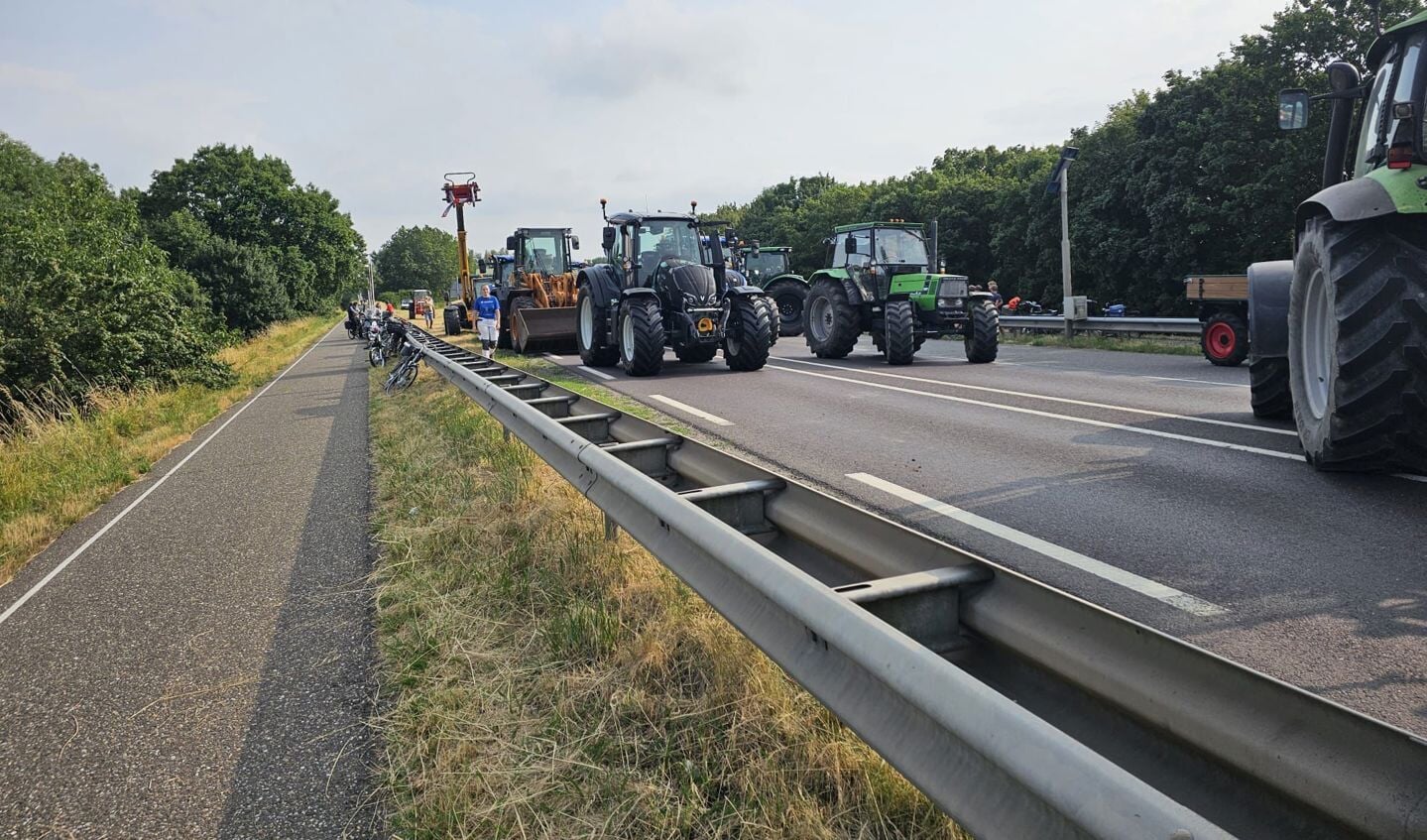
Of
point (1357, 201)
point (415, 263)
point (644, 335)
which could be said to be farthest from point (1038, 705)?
point (415, 263)

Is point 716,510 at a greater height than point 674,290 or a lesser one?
lesser

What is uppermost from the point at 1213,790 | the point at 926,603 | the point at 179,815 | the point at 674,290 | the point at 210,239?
the point at 210,239

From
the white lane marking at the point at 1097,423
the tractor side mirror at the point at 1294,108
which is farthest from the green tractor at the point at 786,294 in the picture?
the tractor side mirror at the point at 1294,108

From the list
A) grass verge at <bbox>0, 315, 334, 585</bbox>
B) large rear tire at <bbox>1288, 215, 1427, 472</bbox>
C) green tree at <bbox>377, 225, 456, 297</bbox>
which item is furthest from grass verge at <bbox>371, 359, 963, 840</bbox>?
green tree at <bbox>377, 225, 456, 297</bbox>

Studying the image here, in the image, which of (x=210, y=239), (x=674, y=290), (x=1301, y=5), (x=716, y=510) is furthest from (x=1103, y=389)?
(x=210, y=239)

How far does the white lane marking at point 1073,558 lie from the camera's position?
3.41 m

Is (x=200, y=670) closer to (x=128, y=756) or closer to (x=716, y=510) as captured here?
(x=128, y=756)

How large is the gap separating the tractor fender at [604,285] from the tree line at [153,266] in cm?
790

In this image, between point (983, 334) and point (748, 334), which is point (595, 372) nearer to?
point (748, 334)

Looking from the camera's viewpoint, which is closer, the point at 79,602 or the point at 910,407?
the point at 79,602

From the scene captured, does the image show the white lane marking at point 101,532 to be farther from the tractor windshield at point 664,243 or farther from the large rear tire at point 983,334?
the large rear tire at point 983,334

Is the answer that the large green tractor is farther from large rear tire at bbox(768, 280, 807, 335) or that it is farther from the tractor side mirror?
large rear tire at bbox(768, 280, 807, 335)

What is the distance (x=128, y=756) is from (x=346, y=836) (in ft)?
3.36

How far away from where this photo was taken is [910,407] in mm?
9086
